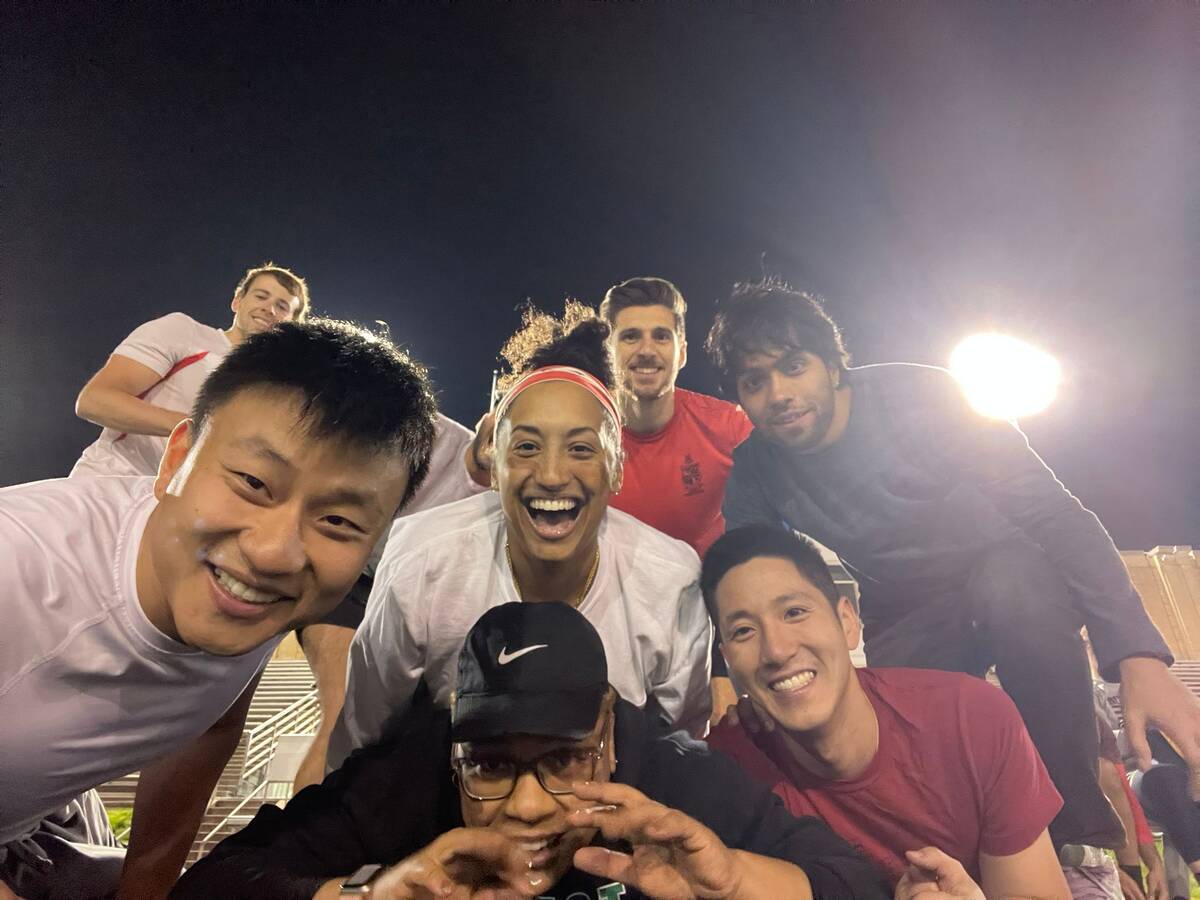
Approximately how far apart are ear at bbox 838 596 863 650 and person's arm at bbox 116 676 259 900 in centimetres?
125

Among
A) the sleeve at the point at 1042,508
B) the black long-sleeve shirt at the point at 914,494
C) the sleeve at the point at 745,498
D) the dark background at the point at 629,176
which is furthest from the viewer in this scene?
the dark background at the point at 629,176

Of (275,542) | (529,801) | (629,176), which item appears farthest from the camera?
(629,176)

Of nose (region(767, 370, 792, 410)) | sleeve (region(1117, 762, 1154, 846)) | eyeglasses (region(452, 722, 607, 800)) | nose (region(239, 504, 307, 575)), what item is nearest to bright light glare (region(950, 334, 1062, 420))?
nose (region(767, 370, 792, 410))

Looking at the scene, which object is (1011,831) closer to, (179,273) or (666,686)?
(666,686)

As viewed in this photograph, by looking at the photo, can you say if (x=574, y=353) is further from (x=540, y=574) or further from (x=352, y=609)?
(x=352, y=609)

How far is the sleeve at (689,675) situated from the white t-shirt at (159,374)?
3.94ft

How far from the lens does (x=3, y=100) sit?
1637mm

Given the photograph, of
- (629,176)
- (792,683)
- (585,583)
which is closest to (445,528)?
(585,583)

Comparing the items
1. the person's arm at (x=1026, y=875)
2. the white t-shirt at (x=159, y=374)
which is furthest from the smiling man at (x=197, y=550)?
the person's arm at (x=1026, y=875)

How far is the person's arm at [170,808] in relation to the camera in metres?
1.24

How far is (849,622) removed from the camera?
1.28 meters

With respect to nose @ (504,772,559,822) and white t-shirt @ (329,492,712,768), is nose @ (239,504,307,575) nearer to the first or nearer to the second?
white t-shirt @ (329,492,712,768)

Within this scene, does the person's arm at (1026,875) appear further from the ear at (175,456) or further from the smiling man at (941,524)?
the ear at (175,456)

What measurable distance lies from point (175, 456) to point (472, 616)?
0.59 m
